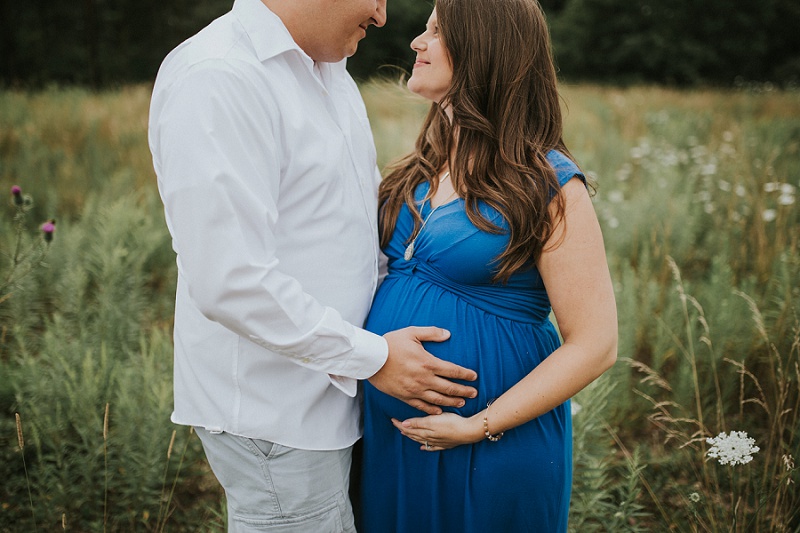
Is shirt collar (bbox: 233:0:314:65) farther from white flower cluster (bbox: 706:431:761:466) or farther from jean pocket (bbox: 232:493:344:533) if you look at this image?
white flower cluster (bbox: 706:431:761:466)

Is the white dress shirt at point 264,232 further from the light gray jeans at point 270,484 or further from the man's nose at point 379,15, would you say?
the man's nose at point 379,15

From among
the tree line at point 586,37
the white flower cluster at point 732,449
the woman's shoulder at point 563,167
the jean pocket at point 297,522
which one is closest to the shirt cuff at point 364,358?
the jean pocket at point 297,522

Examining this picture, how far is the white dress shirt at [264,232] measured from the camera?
1.36 metres

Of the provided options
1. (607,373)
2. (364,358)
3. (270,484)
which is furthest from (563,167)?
(607,373)

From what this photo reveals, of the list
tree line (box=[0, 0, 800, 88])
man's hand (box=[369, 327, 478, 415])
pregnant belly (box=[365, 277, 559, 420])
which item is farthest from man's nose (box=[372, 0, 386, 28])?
tree line (box=[0, 0, 800, 88])

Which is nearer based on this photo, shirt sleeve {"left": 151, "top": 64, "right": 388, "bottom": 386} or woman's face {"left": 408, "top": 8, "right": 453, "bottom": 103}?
shirt sleeve {"left": 151, "top": 64, "right": 388, "bottom": 386}

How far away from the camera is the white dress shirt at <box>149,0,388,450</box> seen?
1361mm

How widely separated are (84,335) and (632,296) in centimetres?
310

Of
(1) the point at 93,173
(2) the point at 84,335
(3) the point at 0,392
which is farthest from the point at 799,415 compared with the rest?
(1) the point at 93,173

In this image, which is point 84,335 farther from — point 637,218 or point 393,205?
point 637,218

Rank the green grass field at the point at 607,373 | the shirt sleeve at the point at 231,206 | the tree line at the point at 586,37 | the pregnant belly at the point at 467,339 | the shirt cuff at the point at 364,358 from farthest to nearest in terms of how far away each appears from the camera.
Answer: the tree line at the point at 586,37, the green grass field at the point at 607,373, the pregnant belly at the point at 467,339, the shirt cuff at the point at 364,358, the shirt sleeve at the point at 231,206

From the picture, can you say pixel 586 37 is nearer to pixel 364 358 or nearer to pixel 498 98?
pixel 498 98

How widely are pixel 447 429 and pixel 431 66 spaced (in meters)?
1.16

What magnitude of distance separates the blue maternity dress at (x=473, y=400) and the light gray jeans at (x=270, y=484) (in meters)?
0.29
